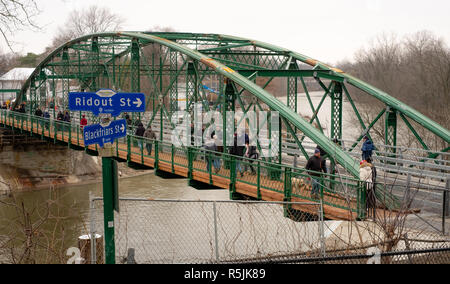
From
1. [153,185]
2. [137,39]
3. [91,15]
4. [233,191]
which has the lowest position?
[153,185]

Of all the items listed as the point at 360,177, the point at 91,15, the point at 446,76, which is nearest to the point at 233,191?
the point at 360,177

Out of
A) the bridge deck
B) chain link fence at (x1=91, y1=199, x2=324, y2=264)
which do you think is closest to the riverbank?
the bridge deck

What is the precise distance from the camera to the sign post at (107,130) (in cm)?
670

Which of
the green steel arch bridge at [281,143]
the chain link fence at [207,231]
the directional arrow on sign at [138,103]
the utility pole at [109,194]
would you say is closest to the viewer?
the utility pole at [109,194]

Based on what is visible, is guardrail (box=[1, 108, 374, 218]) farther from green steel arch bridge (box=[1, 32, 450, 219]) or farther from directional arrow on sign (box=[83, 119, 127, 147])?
directional arrow on sign (box=[83, 119, 127, 147])

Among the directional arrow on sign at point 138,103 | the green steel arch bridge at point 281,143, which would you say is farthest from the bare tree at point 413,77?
the directional arrow on sign at point 138,103

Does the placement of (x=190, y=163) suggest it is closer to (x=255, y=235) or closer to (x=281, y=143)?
(x=281, y=143)

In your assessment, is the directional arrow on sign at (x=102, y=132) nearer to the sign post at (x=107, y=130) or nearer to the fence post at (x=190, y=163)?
the sign post at (x=107, y=130)

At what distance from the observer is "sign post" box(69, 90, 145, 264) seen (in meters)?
6.70

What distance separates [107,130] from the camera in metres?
6.74

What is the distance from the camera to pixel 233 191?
584 inches

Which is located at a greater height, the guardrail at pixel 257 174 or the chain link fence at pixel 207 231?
the guardrail at pixel 257 174
